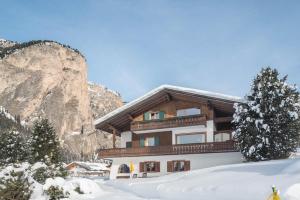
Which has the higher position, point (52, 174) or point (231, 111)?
point (231, 111)

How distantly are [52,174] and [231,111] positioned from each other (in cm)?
1932

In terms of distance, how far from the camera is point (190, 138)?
36844mm

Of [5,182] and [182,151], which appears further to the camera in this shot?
[182,151]

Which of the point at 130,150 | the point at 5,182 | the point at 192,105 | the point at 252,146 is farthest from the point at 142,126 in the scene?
the point at 5,182

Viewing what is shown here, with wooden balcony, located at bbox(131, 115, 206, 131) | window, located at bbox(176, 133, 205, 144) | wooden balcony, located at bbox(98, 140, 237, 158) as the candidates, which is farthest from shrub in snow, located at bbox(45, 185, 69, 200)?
window, located at bbox(176, 133, 205, 144)

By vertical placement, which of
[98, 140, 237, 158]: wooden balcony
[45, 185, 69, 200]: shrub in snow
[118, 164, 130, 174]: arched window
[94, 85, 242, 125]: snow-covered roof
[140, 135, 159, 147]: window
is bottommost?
[118, 164, 130, 174]: arched window

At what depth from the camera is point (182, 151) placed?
1394 inches

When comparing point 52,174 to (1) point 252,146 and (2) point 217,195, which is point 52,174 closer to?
(2) point 217,195

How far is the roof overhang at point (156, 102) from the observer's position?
34.4 meters

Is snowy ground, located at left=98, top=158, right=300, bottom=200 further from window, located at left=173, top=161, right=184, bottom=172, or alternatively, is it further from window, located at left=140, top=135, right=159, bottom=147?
window, located at left=140, top=135, right=159, bottom=147

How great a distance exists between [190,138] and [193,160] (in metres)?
2.57

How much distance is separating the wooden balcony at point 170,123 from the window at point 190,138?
1097 mm

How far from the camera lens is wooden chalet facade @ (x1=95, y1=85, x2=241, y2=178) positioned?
115 feet

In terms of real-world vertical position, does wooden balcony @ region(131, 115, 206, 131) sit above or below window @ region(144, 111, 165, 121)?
below
